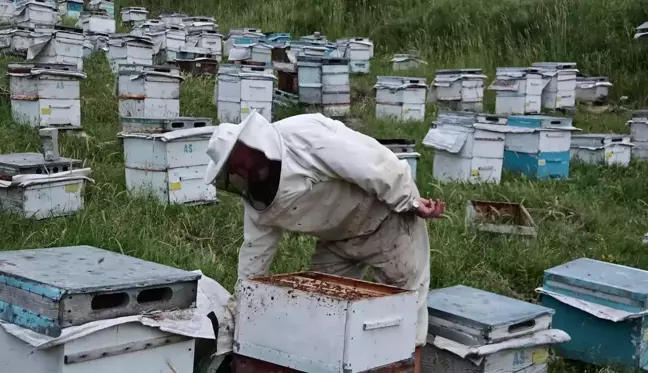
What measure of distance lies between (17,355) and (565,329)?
2.65m

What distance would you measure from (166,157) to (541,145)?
137 inches

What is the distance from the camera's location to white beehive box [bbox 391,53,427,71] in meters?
12.8

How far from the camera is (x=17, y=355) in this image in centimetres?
249

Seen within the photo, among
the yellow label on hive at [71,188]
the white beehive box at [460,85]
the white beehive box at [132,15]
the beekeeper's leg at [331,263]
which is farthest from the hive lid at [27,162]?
the white beehive box at [132,15]

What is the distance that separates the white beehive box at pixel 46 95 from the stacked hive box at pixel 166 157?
1.44 m

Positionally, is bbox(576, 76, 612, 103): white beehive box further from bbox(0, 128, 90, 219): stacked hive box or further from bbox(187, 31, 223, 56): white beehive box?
bbox(0, 128, 90, 219): stacked hive box

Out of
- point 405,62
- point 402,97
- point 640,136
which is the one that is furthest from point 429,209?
point 405,62

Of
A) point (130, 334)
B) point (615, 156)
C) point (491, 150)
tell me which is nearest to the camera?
point (130, 334)

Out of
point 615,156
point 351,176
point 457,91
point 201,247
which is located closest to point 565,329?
point 351,176

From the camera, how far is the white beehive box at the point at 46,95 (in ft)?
21.7

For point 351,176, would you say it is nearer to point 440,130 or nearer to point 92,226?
point 92,226

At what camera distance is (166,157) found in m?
5.32

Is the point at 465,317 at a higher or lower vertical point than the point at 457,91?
lower

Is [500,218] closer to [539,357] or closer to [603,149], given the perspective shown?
[539,357]
